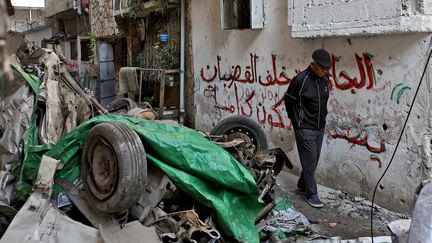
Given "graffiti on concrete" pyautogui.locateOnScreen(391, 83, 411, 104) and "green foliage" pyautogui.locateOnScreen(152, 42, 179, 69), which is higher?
"green foliage" pyautogui.locateOnScreen(152, 42, 179, 69)

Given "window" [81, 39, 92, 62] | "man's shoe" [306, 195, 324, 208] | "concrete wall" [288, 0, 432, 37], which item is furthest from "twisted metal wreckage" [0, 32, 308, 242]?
"window" [81, 39, 92, 62]

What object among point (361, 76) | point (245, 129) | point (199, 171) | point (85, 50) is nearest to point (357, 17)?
point (361, 76)

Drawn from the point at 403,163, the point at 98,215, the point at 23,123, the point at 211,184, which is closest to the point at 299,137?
the point at 403,163

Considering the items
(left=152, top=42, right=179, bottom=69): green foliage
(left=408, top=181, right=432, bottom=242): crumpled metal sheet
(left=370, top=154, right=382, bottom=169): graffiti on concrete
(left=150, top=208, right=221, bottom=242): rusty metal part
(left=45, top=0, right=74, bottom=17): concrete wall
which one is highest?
(left=45, top=0, right=74, bottom=17): concrete wall

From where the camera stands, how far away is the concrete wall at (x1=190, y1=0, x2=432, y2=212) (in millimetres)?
5059

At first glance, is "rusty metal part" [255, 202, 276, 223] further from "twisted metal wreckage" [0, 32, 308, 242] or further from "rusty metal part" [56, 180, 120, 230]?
"rusty metal part" [56, 180, 120, 230]

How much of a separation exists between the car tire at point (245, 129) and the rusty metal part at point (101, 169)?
1.96m

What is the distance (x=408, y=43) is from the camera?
5.01 metres

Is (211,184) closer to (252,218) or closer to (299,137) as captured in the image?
(252,218)

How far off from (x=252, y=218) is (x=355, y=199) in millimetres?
2361

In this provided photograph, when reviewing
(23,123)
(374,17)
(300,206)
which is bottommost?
(300,206)

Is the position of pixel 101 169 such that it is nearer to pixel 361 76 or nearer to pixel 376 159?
pixel 376 159

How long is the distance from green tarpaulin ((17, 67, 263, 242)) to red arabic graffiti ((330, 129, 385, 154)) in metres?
2.23

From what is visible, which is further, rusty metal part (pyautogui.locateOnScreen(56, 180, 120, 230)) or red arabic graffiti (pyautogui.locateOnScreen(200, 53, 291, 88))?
red arabic graffiti (pyautogui.locateOnScreen(200, 53, 291, 88))
